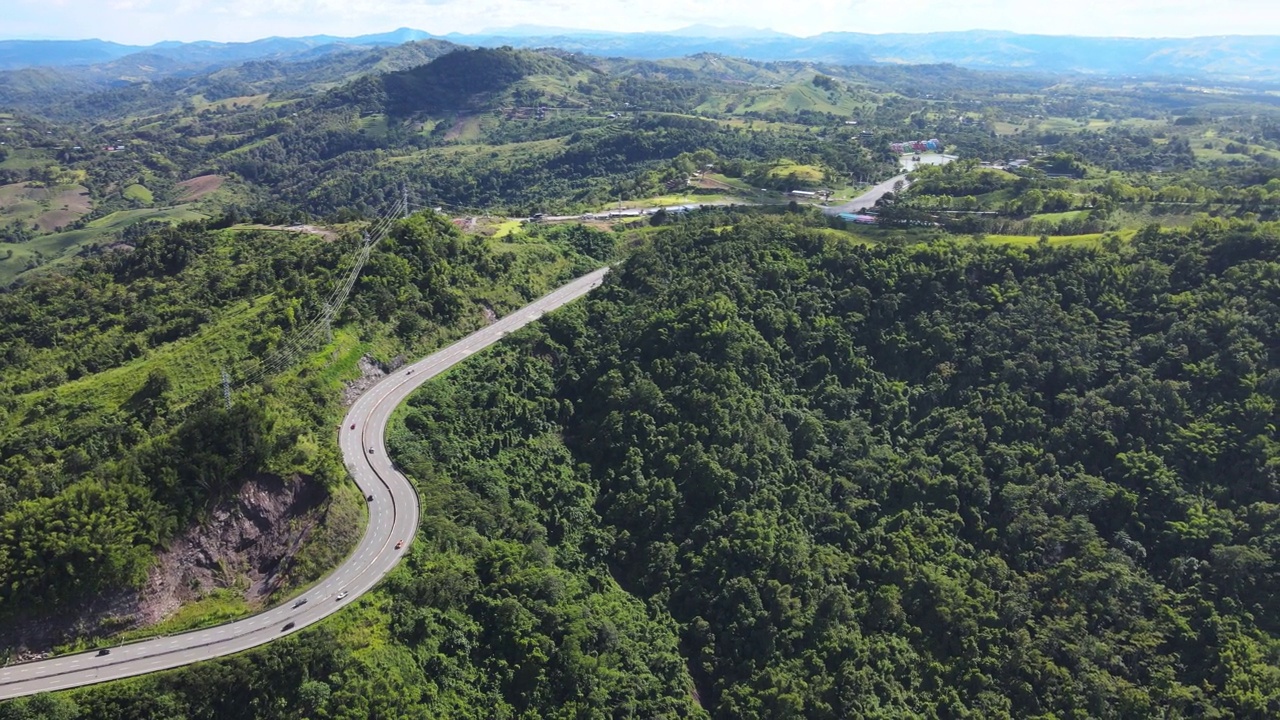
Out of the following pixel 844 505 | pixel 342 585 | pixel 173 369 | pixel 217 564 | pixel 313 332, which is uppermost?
pixel 313 332

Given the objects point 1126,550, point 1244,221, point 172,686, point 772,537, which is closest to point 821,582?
point 772,537

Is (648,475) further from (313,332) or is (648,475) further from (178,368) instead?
(178,368)

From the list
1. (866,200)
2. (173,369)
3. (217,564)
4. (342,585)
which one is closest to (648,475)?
(342,585)

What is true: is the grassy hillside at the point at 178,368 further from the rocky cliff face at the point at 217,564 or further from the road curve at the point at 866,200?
the road curve at the point at 866,200

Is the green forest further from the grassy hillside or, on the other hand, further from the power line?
the power line

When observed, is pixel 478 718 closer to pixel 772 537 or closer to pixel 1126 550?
pixel 772 537

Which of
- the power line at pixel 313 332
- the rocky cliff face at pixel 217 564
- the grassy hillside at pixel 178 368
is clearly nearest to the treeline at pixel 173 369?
the grassy hillside at pixel 178 368
